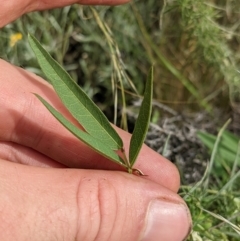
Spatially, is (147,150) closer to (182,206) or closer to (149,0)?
(182,206)

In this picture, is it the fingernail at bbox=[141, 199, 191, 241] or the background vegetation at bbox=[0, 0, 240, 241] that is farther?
the background vegetation at bbox=[0, 0, 240, 241]

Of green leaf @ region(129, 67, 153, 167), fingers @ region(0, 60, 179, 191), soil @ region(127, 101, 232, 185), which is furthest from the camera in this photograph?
soil @ region(127, 101, 232, 185)

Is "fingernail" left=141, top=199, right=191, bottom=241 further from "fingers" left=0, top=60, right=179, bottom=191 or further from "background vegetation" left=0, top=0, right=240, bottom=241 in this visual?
"background vegetation" left=0, top=0, right=240, bottom=241

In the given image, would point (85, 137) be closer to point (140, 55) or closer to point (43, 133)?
point (43, 133)

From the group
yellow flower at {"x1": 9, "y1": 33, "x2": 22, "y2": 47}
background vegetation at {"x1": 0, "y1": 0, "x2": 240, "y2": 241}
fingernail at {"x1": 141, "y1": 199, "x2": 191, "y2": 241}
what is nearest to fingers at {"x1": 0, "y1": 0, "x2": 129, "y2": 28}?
background vegetation at {"x1": 0, "y1": 0, "x2": 240, "y2": 241}

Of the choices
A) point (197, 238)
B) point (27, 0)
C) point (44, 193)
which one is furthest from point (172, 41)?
point (44, 193)

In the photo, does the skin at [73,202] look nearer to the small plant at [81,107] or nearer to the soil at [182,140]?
the small plant at [81,107]

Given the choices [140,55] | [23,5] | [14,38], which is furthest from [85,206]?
[140,55]
